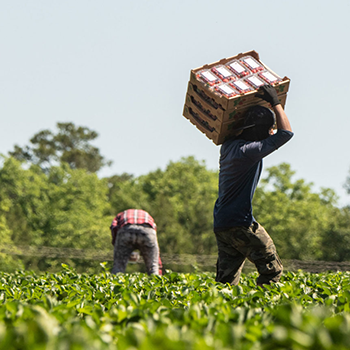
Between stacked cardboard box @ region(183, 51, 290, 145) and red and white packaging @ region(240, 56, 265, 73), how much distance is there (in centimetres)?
5

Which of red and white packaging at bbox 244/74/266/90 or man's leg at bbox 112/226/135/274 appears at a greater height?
red and white packaging at bbox 244/74/266/90

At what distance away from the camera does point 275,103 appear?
6.00 m

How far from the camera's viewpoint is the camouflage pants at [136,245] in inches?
437

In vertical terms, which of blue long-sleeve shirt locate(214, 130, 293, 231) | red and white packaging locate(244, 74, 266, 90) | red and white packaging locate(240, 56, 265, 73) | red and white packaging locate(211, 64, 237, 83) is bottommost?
blue long-sleeve shirt locate(214, 130, 293, 231)

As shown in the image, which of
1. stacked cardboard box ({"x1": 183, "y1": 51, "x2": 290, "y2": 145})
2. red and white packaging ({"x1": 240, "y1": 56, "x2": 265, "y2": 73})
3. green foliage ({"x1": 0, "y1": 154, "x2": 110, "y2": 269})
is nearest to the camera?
stacked cardboard box ({"x1": 183, "y1": 51, "x2": 290, "y2": 145})

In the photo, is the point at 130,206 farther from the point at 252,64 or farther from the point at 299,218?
the point at 252,64

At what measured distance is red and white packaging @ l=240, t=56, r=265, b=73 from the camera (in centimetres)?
644

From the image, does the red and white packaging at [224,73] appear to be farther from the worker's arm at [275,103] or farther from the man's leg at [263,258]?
the man's leg at [263,258]

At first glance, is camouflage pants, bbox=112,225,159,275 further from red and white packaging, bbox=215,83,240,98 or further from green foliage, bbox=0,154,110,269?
green foliage, bbox=0,154,110,269

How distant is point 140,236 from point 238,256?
5.01 metres

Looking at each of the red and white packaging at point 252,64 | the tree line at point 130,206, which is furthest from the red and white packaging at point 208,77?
the tree line at point 130,206

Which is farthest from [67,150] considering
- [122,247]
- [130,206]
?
[122,247]

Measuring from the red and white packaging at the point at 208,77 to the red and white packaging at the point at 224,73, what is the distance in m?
0.04

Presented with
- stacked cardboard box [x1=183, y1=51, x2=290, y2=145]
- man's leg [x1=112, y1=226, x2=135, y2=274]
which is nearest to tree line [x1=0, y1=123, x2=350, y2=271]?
man's leg [x1=112, y1=226, x2=135, y2=274]
